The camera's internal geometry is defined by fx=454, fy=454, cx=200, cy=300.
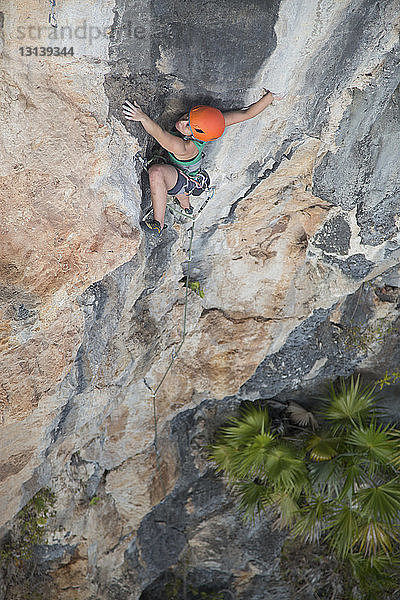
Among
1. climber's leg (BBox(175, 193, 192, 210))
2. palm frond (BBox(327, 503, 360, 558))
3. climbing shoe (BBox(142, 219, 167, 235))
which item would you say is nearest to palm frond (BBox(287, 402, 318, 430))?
palm frond (BBox(327, 503, 360, 558))

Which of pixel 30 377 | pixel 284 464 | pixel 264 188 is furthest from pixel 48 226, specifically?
pixel 284 464

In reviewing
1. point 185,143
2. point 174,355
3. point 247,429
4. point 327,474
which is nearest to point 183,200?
point 185,143

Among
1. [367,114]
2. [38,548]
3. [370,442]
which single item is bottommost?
→ [38,548]

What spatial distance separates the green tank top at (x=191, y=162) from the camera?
2.53 m

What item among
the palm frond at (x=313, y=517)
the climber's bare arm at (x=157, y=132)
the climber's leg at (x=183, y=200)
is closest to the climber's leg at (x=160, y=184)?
the climber's bare arm at (x=157, y=132)

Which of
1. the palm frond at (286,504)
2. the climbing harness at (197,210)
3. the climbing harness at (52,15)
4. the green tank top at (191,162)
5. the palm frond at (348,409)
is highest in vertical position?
the climbing harness at (52,15)

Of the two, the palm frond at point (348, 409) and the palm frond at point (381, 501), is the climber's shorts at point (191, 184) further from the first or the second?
the palm frond at point (381, 501)

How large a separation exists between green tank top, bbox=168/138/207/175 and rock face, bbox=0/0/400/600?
Result: 0.49ft

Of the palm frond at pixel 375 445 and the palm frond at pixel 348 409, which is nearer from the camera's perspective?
the palm frond at pixel 375 445

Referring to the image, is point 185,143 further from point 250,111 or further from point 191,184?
point 250,111

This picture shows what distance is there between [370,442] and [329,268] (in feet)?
4.64

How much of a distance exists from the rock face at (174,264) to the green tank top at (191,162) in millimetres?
150

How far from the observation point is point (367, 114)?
8.85ft

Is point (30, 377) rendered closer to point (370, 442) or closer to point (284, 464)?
point (284, 464)
